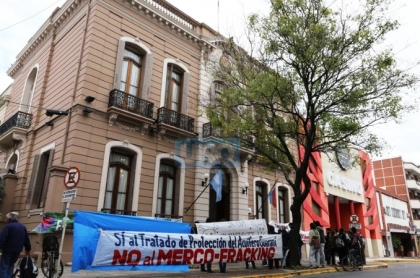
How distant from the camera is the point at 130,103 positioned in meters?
14.2

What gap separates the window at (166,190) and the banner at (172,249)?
4.82 metres

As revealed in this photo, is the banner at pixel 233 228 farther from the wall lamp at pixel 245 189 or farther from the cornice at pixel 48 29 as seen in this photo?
the cornice at pixel 48 29

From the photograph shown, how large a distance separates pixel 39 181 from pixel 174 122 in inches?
254

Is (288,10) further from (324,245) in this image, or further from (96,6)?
(324,245)

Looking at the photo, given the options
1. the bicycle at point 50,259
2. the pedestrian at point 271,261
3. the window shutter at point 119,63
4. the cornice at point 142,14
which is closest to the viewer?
the bicycle at point 50,259

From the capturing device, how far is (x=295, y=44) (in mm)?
12016

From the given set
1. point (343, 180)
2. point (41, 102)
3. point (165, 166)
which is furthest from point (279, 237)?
point (343, 180)

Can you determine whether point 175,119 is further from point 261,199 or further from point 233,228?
point 261,199

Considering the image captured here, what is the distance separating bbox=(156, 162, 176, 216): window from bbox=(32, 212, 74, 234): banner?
13.5ft

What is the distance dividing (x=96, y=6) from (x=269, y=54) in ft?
25.8

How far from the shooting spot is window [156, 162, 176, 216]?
14.9 meters

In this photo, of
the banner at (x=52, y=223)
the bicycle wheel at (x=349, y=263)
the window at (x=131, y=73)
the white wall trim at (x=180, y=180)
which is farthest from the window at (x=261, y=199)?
the banner at (x=52, y=223)

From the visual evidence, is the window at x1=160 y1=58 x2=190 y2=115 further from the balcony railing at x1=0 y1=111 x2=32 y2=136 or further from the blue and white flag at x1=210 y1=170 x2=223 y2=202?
the balcony railing at x1=0 y1=111 x2=32 y2=136

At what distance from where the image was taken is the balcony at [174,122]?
1500 centimetres
